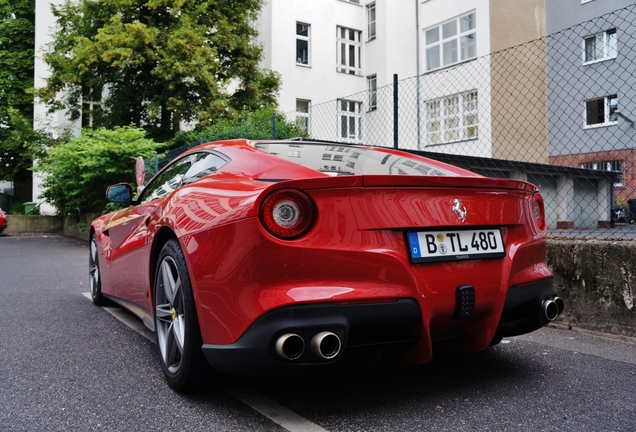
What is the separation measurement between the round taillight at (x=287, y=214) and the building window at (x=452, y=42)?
946 inches

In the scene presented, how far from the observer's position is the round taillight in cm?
245

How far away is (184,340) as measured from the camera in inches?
112

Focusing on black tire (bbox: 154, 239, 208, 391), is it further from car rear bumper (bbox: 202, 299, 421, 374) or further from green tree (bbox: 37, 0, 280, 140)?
green tree (bbox: 37, 0, 280, 140)

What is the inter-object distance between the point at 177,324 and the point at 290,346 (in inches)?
34.6

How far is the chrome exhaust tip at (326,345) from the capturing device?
92.8 inches

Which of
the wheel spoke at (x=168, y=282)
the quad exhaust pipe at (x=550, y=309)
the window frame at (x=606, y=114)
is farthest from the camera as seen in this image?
the window frame at (x=606, y=114)

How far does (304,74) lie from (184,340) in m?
25.6

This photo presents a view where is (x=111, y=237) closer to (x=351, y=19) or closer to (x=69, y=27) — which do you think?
(x=69, y=27)

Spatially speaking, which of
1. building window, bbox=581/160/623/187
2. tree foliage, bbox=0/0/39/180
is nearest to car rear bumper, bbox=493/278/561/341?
building window, bbox=581/160/623/187

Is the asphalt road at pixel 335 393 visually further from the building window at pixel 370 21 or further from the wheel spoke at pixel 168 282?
the building window at pixel 370 21

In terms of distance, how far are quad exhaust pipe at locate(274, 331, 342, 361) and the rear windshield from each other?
808 mm

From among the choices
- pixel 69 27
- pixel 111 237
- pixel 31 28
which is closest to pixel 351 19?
pixel 69 27

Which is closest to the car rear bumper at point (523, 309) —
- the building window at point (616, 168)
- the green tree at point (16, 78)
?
the building window at point (616, 168)

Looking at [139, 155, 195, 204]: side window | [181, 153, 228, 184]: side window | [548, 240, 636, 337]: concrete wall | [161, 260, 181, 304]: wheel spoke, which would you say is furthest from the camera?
[548, 240, 636, 337]: concrete wall
